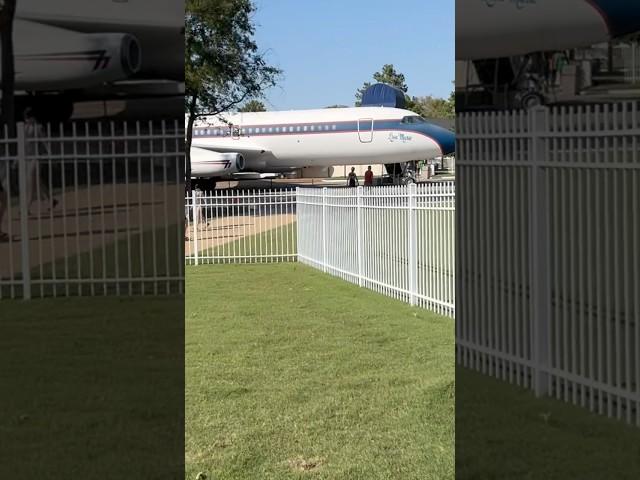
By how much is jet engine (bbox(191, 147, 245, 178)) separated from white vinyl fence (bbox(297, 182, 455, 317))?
15.6m

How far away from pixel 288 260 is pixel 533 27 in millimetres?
9542

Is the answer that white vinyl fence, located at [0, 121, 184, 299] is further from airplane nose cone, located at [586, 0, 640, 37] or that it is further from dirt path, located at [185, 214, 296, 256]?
dirt path, located at [185, 214, 296, 256]

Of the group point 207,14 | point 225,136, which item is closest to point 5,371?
point 207,14

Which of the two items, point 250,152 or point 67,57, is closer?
point 67,57

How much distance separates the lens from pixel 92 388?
4418 mm

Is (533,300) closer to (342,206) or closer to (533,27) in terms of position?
(533,27)

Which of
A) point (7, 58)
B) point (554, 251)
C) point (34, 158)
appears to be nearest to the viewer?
point (7, 58)

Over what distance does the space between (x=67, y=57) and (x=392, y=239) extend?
5.59 meters

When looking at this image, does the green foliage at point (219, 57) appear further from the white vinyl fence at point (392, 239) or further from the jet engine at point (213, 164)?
the jet engine at point (213, 164)

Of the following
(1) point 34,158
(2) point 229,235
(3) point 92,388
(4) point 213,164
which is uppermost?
(4) point 213,164

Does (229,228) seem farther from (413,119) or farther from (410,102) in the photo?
(410,102)

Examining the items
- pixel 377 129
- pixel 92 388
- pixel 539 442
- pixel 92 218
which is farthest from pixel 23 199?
pixel 377 129

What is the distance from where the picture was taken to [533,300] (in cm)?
459

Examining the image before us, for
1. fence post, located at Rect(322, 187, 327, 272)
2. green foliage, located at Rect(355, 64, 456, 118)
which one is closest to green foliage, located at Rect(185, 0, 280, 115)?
fence post, located at Rect(322, 187, 327, 272)
